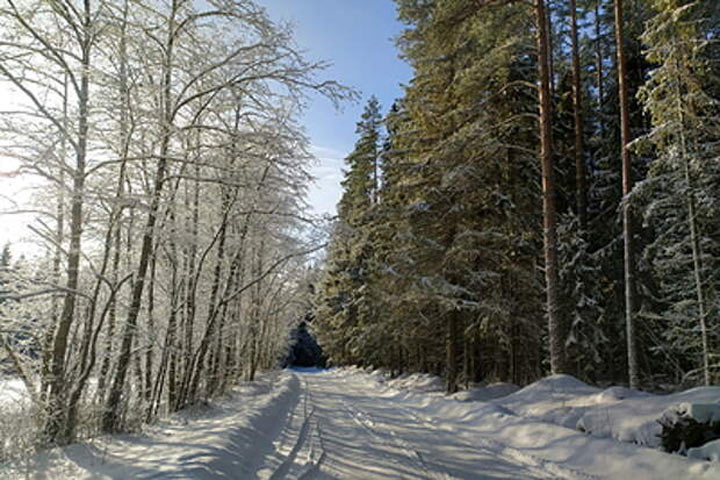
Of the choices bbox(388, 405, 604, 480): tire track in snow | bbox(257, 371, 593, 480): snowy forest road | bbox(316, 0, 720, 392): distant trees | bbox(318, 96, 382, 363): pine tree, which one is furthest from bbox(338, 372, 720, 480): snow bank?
bbox(318, 96, 382, 363): pine tree

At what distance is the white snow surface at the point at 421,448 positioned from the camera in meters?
4.63

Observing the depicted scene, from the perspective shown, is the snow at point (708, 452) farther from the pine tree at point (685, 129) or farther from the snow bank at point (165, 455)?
the pine tree at point (685, 129)

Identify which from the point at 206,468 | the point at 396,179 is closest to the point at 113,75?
the point at 206,468

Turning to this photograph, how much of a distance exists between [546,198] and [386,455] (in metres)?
6.93

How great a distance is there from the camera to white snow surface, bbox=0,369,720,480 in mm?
4629

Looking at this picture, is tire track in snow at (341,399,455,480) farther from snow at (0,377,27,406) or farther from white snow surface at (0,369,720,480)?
snow at (0,377,27,406)

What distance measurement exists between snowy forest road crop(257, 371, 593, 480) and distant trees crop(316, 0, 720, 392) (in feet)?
13.0

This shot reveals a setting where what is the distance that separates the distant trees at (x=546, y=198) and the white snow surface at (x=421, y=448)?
2422mm

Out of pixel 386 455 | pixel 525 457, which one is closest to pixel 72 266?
pixel 386 455

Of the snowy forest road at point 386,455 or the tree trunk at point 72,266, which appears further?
the tree trunk at point 72,266

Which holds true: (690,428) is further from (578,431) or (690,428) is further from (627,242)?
(627,242)

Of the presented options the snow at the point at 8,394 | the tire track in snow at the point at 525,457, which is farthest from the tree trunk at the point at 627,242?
the snow at the point at 8,394

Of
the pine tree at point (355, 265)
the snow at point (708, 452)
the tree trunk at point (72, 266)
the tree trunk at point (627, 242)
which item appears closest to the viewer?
the snow at point (708, 452)

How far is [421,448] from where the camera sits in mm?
6363
